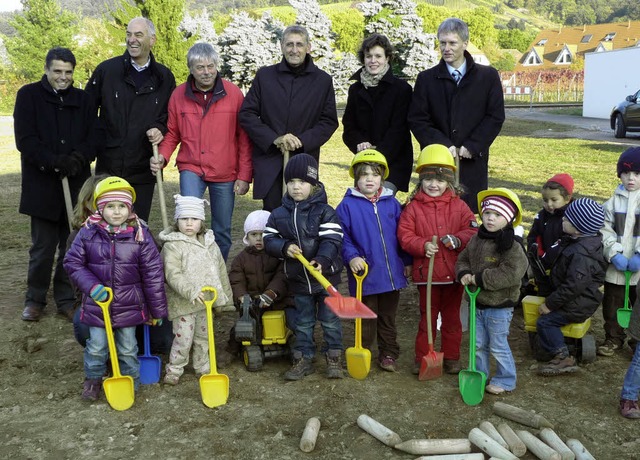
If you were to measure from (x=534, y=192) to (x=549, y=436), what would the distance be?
8516mm

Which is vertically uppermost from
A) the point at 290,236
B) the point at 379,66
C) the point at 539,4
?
the point at 539,4

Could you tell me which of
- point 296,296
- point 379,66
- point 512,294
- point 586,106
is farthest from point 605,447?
point 586,106

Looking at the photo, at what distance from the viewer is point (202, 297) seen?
15.1 feet

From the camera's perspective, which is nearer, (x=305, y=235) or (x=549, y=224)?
(x=305, y=235)

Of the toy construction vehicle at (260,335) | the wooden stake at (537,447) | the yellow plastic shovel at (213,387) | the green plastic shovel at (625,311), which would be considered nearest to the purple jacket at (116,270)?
the yellow plastic shovel at (213,387)

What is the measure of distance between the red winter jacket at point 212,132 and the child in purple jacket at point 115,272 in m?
1.07

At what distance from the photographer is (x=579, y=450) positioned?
3688mm

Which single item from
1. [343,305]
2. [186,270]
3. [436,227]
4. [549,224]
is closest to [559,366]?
[549,224]

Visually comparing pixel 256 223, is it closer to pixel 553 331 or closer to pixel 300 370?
pixel 300 370

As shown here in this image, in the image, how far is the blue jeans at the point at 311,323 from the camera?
4841 mm

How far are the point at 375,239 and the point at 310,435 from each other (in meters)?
1.55

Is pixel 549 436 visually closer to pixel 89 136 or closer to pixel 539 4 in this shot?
pixel 89 136

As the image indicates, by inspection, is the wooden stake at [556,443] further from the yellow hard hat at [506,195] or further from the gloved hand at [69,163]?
the gloved hand at [69,163]

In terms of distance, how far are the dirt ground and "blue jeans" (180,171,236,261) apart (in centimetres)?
125
